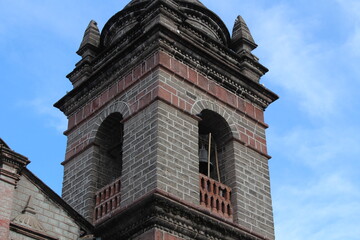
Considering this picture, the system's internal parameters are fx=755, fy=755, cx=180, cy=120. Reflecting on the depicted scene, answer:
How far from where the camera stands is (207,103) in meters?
18.1

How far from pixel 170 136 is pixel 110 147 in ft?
8.05

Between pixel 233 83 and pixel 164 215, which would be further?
pixel 233 83

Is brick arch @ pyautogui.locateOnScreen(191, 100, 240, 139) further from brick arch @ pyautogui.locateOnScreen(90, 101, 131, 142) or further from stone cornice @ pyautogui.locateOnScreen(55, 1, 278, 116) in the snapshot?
brick arch @ pyautogui.locateOnScreen(90, 101, 131, 142)

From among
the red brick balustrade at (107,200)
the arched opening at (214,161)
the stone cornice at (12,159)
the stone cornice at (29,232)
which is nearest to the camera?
the stone cornice at (29,232)

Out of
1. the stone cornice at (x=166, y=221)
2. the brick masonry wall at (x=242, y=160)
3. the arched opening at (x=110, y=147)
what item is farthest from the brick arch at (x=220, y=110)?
the stone cornice at (x=166, y=221)

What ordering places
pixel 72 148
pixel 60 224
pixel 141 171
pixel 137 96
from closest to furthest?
pixel 60 224 → pixel 141 171 → pixel 137 96 → pixel 72 148

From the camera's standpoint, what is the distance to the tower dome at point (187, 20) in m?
20.2

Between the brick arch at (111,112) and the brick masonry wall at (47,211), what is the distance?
325cm

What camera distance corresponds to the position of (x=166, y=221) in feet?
49.9

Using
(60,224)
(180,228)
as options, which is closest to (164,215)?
(180,228)

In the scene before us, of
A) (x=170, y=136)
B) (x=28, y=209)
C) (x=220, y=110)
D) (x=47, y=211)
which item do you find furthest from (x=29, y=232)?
(x=220, y=110)

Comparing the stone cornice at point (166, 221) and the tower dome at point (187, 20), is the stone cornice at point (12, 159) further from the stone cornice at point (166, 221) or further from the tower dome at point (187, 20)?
the tower dome at point (187, 20)

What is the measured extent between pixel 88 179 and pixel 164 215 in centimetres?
311

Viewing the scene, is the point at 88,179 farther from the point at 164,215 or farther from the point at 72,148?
the point at 164,215
